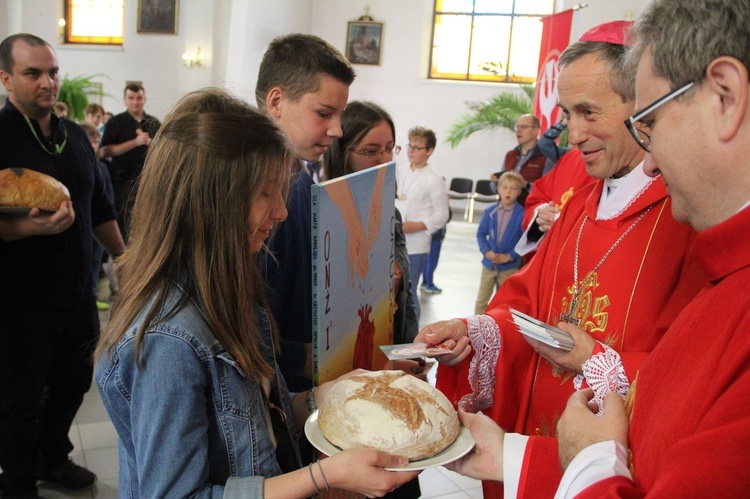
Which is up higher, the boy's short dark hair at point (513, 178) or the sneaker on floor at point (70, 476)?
A: the boy's short dark hair at point (513, 178)

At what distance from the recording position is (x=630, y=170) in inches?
77.4

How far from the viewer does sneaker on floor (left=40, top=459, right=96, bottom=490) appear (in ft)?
10.9

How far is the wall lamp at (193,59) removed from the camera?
43.9 feet

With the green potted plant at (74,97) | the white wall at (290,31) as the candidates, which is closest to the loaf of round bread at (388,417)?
the white wall at (290,31)

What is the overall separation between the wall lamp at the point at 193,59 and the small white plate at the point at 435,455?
42.3 ft

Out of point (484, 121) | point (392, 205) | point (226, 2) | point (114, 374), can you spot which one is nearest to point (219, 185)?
point (114, 374)

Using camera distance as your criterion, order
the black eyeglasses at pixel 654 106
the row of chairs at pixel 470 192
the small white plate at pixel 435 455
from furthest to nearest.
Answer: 1. the row of chairs at pixel 470 192
2. the small white plate at pixel 435 455
3. the black eyeglasses at pixel 654 106

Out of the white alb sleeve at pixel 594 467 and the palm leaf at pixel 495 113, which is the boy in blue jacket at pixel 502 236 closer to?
the white alb sleeve at pixel 594 467

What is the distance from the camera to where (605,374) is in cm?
176

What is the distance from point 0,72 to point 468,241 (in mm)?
10056

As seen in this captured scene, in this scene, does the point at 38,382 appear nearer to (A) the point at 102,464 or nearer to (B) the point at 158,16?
(A) the point at 102,464

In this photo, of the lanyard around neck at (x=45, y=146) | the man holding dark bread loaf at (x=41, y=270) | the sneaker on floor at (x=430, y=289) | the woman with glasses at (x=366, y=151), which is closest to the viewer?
the woman with glasses at (x=366, y=151)

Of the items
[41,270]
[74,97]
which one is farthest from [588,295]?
[74,97]

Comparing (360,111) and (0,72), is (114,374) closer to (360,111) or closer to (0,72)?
(360,111)
